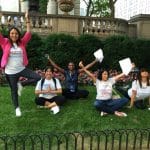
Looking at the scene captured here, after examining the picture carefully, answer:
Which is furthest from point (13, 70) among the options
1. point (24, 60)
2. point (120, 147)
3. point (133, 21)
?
point (133, 21)

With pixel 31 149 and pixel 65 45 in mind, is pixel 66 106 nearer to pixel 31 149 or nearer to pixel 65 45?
pixel 31 149

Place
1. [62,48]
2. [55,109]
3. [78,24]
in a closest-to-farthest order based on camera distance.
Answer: [55,109] < [62,48] < [78,24]

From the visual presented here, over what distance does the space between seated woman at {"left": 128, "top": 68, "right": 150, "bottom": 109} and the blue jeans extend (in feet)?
2.12

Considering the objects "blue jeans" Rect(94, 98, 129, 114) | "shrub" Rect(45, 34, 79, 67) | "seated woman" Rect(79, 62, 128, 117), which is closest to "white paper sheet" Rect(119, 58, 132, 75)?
"seated woman" Rect(79, 62, 128, 117)

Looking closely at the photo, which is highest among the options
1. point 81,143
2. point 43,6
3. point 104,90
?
point 43,6

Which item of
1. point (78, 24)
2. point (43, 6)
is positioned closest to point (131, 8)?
point (43, 6)

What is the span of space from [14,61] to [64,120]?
65.3 inches

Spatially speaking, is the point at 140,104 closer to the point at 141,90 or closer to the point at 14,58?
the point at 141,90

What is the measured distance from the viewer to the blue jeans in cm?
1007

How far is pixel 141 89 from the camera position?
35.3 feet

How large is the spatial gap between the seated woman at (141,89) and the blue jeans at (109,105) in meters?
0.65

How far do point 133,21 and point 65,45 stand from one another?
477 centimetres

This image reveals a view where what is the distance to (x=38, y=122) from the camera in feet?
31.0

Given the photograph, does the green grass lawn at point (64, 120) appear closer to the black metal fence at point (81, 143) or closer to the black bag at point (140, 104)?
the black bag at point (140, 104)
